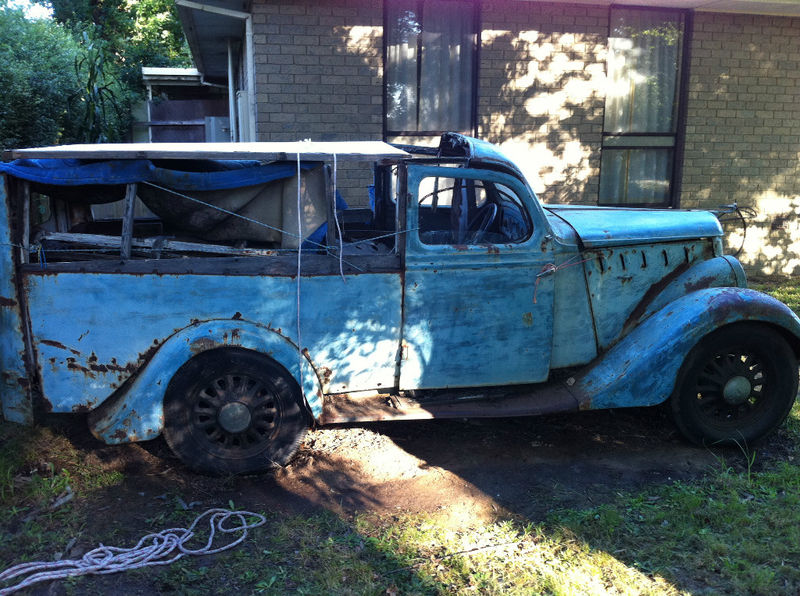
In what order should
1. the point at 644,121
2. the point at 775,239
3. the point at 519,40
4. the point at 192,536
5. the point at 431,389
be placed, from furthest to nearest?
the point at 775,239 < the point at 644,121 < the point at 519,40 < the point at 431,389 < the point at 192,536

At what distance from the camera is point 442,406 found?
4.27 metres

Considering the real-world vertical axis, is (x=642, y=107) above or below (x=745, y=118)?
above

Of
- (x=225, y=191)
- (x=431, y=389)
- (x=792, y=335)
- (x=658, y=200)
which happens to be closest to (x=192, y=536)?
(x=431, y=389)

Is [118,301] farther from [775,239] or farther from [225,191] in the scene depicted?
[775,239]

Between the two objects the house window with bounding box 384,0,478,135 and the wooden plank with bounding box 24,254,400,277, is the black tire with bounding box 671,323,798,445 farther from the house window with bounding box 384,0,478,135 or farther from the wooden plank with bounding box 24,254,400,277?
the house window with bounding box 384,0,478,135

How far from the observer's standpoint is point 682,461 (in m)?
4.37

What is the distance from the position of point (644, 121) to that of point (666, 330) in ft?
18.8

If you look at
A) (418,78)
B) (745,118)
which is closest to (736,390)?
(418,78)

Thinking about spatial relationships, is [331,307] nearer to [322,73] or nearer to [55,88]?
[322,73]

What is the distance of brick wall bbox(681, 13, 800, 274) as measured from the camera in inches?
357

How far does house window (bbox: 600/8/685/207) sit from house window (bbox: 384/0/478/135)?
1.96 m

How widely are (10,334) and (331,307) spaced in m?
1.76

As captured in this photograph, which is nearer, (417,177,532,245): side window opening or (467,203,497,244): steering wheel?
(417,177,532,245): side window opening

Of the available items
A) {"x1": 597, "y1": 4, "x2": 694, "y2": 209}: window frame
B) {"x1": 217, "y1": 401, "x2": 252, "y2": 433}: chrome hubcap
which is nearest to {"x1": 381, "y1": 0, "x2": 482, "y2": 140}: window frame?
{"x1": 597, "y1": 4, "x2": 694, "y2": 209}: window frame
